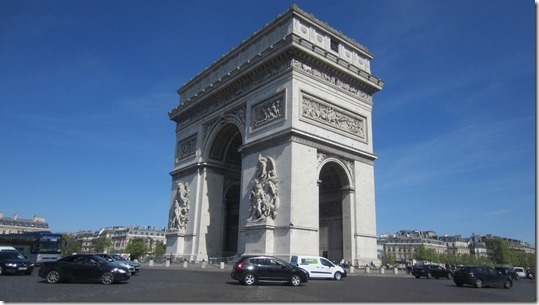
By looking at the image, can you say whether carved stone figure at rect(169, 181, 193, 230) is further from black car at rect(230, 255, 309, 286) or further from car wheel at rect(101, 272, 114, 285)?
car wheel at rect(101, 272, 114, 285)

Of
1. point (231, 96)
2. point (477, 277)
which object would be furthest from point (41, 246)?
point (477, 277)

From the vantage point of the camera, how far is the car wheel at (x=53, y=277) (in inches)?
614

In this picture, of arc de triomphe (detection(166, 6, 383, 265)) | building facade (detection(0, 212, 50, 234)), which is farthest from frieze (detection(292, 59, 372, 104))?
building facade (detection(0, 212, 50, 234))

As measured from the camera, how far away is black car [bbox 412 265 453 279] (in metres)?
29.1

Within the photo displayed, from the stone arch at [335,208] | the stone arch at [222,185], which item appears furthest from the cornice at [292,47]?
the stone arch at [335,208]

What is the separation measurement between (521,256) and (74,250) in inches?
4105

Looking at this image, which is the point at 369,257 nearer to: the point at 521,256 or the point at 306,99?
the point at 306,99

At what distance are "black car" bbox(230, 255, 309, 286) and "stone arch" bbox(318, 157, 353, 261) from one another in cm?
1189

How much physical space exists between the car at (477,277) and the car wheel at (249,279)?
10.6 m

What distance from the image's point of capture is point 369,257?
2877cm

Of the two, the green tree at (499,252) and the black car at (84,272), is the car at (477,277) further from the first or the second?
→ the green tree at (499,252)

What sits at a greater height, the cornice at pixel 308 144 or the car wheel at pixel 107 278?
the cornice at pixel 308 144

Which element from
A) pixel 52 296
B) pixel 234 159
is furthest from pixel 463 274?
pixel 234 159

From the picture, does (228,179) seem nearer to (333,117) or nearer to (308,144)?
(308,144)
